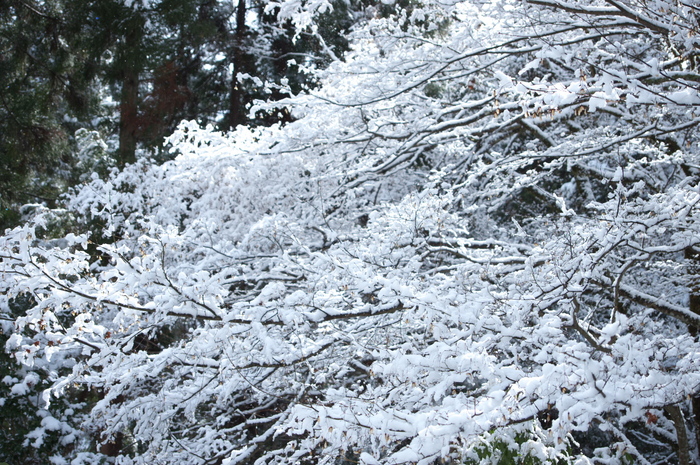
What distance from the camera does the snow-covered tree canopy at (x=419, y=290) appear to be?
2695 millimetres

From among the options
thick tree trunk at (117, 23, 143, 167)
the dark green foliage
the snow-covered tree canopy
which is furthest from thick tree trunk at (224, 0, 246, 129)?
the snow-covered tree canopy

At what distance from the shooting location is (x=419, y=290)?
3965mm

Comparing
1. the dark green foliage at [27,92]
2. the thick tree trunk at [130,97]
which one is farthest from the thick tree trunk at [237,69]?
the dark green foliage at [27,92]

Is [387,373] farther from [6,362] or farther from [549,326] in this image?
[6,362]

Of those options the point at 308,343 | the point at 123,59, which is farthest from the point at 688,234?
the point at 123,59

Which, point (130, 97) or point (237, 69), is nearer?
point (130, 97)

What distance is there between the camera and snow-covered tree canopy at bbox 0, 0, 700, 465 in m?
2.70

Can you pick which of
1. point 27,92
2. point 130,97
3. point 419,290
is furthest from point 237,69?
point 419,290

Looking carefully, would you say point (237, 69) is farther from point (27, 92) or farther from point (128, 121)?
point (27, 92)

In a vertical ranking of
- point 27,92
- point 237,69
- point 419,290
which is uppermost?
point 27,92

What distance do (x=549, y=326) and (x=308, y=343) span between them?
1.70 m

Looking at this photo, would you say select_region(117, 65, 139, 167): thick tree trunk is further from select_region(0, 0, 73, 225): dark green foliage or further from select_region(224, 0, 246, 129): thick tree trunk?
select_region(224, 0, 246, 129): thick tree trunk

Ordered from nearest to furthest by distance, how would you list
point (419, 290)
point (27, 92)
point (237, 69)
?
point (419, 290) → point (27, 92) → point (237, 69)

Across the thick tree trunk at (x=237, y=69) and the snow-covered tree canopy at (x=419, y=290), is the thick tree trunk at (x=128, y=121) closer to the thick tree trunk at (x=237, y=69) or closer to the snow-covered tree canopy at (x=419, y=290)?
the thick tree trunk at (x=237, y=69)
